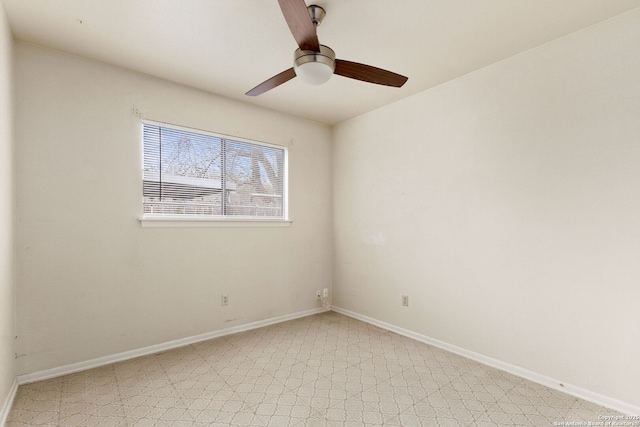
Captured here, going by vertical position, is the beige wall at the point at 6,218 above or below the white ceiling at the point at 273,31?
below

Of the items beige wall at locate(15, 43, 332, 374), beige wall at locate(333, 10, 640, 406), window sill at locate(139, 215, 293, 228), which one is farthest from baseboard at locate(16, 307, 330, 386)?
beige wall at locate(333, 10, 640, 406)

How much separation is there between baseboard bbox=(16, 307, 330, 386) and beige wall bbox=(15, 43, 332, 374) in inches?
1.8

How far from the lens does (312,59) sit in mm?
1834

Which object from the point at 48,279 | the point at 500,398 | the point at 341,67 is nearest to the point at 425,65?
the point at 341,67

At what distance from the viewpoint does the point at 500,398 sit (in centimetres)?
220

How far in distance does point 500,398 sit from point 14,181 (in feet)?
12.1

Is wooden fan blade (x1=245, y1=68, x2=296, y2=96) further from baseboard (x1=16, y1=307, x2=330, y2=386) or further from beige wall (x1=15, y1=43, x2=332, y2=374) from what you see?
baseboard (x1=16, y1=307, x2=330, y2=386)

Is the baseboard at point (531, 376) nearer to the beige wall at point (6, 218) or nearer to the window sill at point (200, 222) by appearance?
the window sill at point (200, 222)

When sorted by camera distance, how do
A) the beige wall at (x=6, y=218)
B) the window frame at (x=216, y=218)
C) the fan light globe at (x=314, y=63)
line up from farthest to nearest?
the window frame at (x=216, y=218) < the beige wall at (x=6, y=218) < the fan light globe at (x=314, y=63)

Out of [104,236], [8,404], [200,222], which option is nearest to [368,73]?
[200,222]

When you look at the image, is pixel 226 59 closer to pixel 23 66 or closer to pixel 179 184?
pixel 179 184

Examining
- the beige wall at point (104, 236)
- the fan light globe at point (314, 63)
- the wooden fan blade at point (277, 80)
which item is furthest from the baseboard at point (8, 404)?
the fan light globe at point (314, 63)

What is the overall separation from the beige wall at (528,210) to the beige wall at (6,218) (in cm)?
311

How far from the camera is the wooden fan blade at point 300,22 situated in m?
1.47
